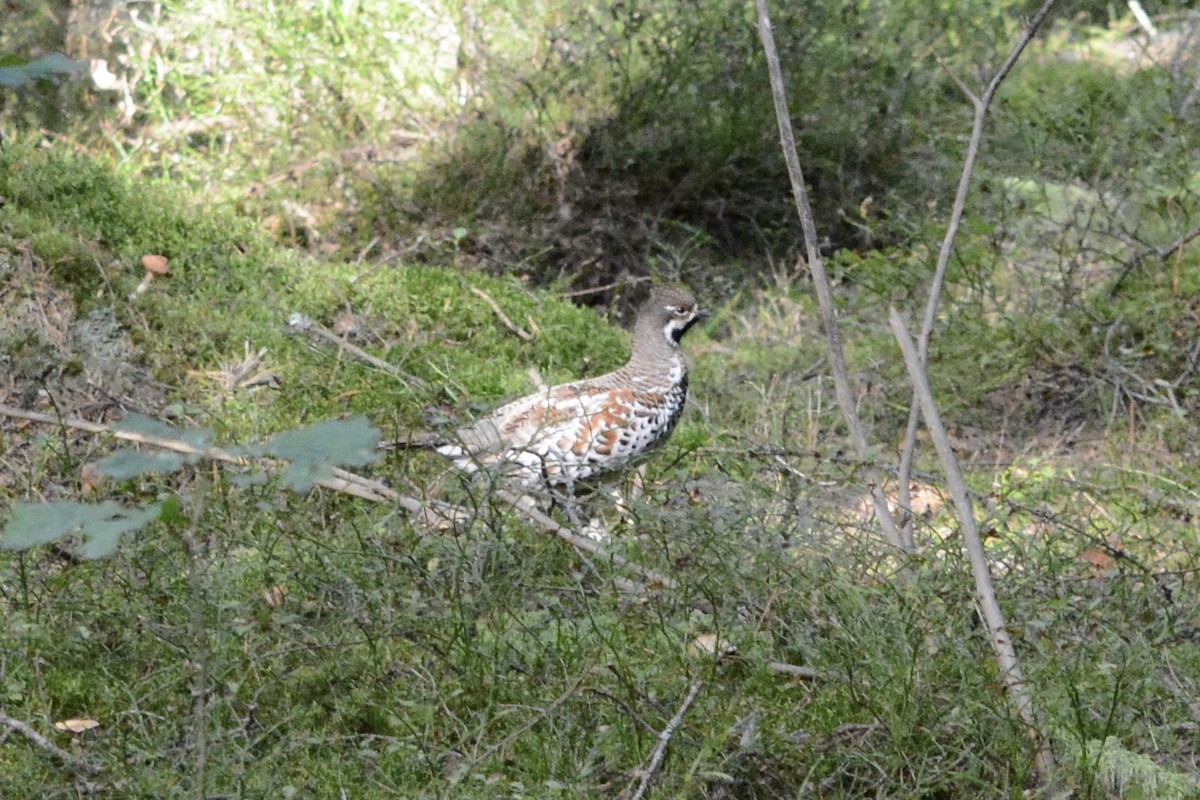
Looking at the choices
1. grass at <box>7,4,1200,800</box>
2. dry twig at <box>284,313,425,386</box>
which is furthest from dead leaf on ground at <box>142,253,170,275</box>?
dry twig at <box>284,313,425,386</box>

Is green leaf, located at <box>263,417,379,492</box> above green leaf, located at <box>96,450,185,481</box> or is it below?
above

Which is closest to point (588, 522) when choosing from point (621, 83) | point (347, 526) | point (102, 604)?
point (347, 526)

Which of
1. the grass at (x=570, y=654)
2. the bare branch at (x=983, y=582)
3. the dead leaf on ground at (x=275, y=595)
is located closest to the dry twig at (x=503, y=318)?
the grass at (x=570, y=654)

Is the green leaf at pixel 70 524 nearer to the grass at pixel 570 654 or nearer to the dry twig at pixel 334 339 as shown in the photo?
the grass at pixel 570 654

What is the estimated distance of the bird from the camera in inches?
212

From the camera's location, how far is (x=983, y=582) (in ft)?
11.1

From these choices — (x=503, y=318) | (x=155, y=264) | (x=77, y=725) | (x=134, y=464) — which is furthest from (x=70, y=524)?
(x=503, y=318)

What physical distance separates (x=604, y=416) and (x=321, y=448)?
3.42m

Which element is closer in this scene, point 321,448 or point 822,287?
point 321,448

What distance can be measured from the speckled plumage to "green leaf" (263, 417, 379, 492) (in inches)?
112

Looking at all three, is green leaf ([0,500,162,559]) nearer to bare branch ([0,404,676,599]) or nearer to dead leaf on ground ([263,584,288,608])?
bare branch ([0,404,676,599])

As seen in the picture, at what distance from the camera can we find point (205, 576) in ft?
12.7

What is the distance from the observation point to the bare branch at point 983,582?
3133 mm

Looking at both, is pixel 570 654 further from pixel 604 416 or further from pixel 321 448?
pixel 604 416
